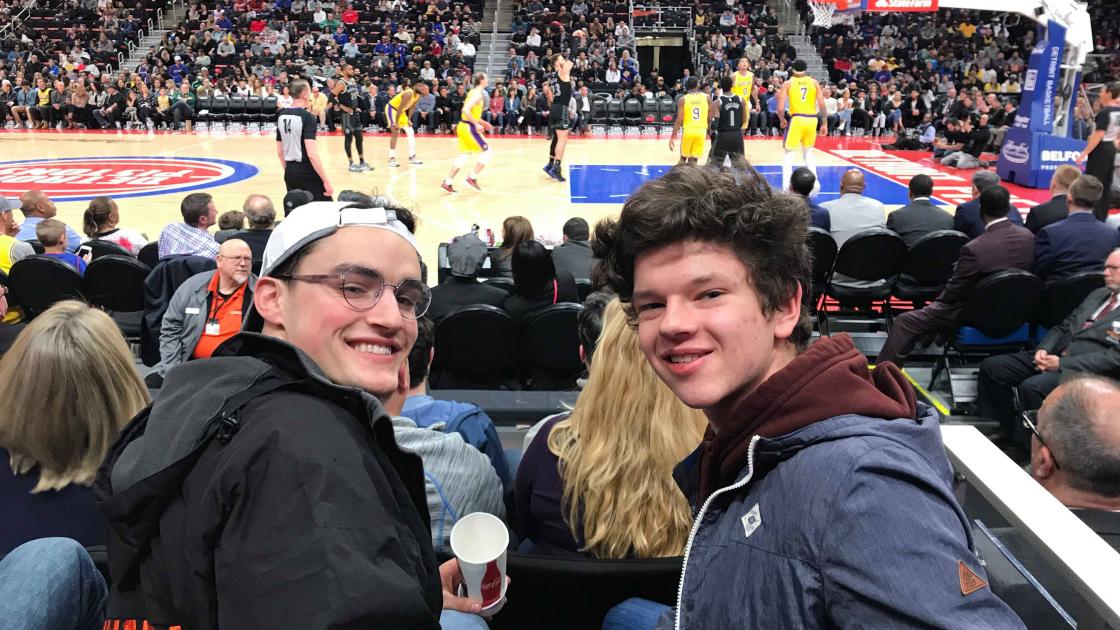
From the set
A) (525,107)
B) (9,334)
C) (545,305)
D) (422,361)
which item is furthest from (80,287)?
(525,107)

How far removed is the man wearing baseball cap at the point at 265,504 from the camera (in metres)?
0.92

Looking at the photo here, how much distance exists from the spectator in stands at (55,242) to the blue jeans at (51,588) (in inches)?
161

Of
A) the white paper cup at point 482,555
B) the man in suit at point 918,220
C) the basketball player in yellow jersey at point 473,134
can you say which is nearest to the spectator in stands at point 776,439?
the white paper cup at point 482,555

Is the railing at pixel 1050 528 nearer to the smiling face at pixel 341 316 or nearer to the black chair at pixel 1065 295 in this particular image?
the smiling face at pixel 341 316

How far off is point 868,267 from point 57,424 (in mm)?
4729

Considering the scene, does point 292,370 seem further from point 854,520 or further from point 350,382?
point 854,520

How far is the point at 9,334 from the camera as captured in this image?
11.0 feet

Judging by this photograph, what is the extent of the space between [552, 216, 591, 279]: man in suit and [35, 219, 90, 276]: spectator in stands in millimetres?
2959

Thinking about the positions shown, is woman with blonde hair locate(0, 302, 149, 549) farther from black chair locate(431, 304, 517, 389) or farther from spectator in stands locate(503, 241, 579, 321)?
spectator in stands locate(503, 241, 579, 321)

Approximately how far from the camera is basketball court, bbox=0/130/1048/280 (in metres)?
9.73

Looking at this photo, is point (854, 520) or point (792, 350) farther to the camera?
point (792, 350)

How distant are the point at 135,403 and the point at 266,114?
19016 mm

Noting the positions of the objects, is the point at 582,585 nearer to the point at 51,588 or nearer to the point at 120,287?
the point at 51,588

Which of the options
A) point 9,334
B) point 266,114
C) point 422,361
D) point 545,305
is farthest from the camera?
point 266,114
